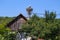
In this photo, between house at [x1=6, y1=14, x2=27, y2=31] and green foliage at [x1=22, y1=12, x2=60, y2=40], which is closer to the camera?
green foliage at [x1=22, y1=12, x2=60, y2=40]

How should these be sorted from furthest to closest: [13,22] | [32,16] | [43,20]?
[13,22] < [32,16] < [43,20]

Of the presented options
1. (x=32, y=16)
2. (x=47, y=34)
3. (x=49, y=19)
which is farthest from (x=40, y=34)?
(x=32, y=16)

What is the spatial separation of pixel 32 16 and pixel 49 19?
3.45m

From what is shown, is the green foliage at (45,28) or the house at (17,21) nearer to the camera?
the green foliage at (45,28)

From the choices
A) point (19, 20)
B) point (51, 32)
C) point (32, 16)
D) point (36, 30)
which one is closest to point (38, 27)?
point (36, 30)

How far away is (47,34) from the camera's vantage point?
27828 millimetres

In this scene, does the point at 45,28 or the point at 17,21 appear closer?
the point at 45,28

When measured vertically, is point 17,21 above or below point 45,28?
above

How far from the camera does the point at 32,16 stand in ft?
112

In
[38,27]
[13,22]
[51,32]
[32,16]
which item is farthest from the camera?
[13,22]

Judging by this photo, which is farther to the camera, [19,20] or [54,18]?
[19,20]

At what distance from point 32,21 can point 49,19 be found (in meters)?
2.59

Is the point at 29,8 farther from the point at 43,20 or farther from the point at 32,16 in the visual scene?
the point at 43,20

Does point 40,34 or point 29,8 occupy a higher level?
point 29,8
